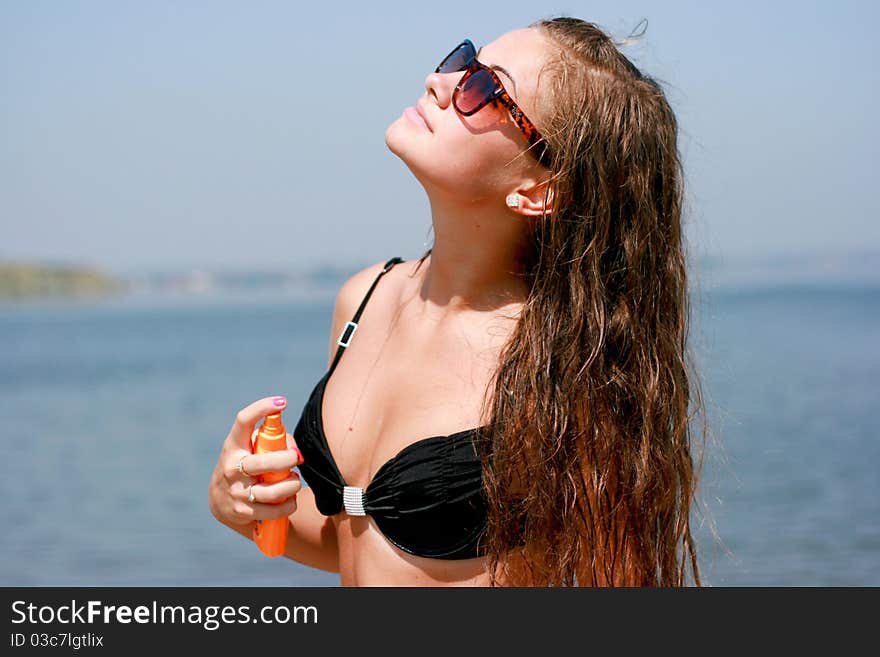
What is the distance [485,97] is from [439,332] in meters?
0.65

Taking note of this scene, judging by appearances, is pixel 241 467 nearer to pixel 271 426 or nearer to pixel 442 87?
pixel 271 426

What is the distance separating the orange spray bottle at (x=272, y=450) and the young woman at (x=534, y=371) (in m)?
0.03

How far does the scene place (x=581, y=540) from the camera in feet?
8.39

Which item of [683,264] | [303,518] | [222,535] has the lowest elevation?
[303,518]

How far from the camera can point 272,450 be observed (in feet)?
8.23

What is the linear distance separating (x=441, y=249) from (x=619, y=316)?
0.53m

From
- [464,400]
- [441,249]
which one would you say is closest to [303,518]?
[464,400]

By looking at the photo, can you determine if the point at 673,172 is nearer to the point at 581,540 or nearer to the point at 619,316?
the point at 619,316

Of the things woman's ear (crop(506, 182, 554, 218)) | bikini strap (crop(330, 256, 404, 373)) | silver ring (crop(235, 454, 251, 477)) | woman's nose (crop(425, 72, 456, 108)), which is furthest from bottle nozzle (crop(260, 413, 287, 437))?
woman's nose (crop(425, 72, 456, 108))

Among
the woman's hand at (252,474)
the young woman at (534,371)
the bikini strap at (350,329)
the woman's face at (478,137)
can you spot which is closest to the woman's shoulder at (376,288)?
the bikini strap at (350,329)

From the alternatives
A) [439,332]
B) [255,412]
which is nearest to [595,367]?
[439,332]

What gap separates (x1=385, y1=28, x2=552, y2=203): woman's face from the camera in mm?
2576
